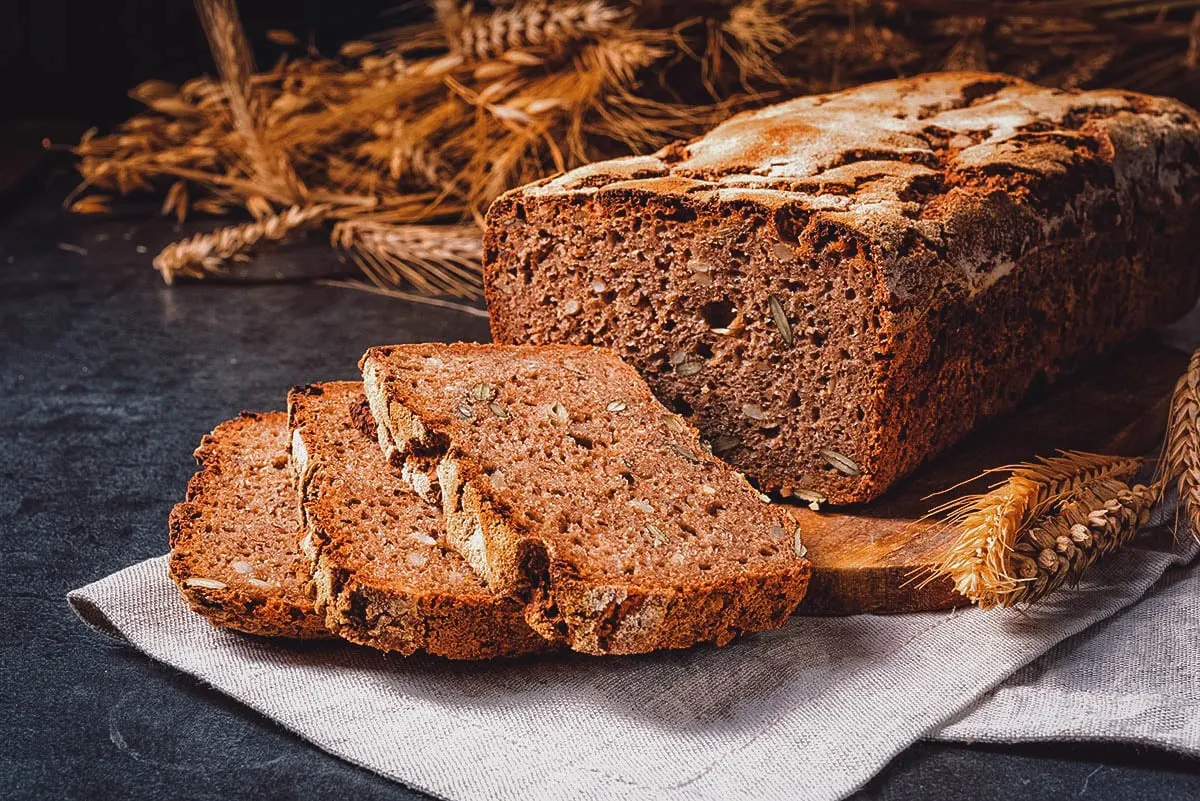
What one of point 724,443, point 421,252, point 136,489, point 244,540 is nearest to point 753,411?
point 724,443

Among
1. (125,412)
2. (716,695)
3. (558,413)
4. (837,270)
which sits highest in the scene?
(837,270)

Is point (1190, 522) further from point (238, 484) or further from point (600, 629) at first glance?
point (238, 484)

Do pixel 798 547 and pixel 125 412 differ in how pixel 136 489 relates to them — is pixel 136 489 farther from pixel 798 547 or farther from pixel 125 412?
Answer: pixel 798 547

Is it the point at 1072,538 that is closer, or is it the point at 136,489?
the point at 1072,538

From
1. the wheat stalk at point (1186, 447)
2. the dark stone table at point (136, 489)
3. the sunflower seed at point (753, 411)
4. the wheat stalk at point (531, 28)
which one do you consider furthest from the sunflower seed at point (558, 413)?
the wheat stalk at point (531, 28)

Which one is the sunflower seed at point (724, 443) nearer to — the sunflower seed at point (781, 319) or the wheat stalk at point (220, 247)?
the sunflower seed at point (781, 319)

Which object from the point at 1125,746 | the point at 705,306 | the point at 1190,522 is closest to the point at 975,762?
the point at 1125,746
